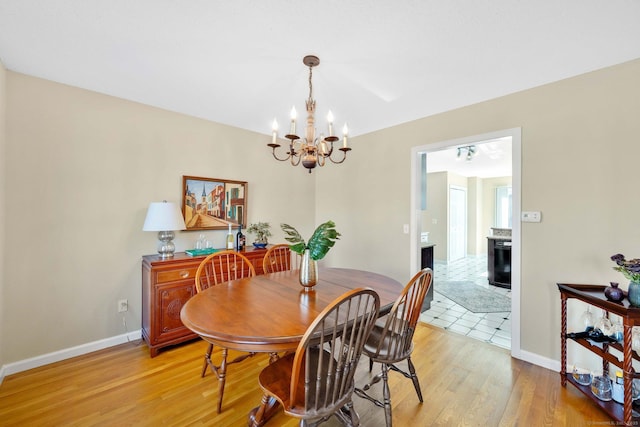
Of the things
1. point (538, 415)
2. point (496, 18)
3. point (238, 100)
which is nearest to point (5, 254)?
point (238, 100)

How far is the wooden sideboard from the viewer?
2314mm

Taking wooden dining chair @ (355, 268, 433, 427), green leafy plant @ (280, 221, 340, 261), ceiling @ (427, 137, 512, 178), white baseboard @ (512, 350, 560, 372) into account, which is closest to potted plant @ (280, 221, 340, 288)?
green leafy plant @ (280, 221, 340, 261)

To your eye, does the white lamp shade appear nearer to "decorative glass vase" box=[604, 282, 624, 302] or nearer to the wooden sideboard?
the wooden sideboard

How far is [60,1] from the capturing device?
1.41 meters

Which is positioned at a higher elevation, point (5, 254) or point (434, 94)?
point (434, 94)

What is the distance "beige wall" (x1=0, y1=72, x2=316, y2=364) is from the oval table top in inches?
56.3

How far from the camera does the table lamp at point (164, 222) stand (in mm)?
2434

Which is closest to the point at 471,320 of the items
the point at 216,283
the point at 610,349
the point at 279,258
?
the point at 610,349

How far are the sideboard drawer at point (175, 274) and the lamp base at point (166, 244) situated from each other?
0.72 feet

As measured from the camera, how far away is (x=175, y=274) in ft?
7.99

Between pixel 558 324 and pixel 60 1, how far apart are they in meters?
3.94

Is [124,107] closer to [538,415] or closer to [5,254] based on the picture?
[5,254]

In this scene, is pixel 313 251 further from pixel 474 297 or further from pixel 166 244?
pixel 474 297

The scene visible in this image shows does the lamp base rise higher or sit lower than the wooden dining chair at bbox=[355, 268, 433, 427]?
higher
